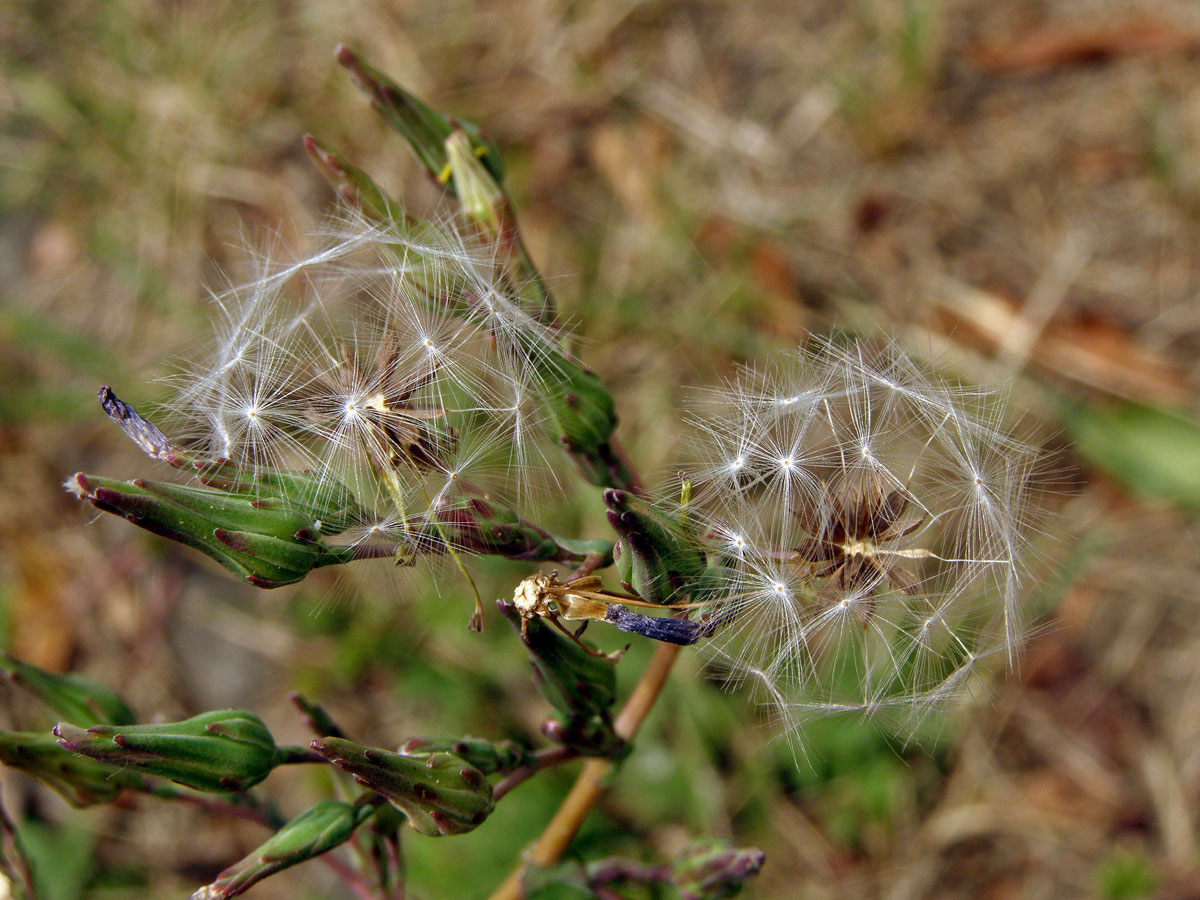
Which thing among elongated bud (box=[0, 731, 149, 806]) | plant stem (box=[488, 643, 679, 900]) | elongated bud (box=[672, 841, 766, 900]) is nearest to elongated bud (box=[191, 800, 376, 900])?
elongated bud (box=[0, 731, 149, 806])

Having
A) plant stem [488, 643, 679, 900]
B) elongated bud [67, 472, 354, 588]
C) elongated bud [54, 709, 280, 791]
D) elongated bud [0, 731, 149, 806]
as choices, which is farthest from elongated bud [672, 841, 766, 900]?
elongated bud [0, 731, 149, 806]

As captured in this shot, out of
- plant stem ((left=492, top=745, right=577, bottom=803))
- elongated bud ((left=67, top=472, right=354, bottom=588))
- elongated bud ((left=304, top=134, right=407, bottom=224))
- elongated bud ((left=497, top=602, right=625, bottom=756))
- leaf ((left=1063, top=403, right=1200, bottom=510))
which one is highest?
elongated bud ((left=304, top=134, right=407, bottom=224))

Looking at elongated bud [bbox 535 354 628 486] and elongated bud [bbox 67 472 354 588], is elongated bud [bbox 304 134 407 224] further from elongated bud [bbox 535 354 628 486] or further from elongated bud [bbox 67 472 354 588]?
elongated bud [bbox 67 472 354 588]

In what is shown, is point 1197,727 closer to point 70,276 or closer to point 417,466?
point 417,466

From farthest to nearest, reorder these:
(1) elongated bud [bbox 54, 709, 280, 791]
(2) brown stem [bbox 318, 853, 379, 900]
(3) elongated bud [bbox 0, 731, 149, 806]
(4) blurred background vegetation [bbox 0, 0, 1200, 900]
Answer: (4) blurred background vegetation [bbox 0, 0, 1200, 900] → (2) brown stem [bbox 318, 853, 379, 900] → (3) elongated bud [bbox 0, 731, 149, 806] → (1) elongated bud [bbox 54, 709, 280, 791]

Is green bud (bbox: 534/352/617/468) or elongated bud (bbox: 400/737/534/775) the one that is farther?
green bud (bbox: 534/352/617/468)

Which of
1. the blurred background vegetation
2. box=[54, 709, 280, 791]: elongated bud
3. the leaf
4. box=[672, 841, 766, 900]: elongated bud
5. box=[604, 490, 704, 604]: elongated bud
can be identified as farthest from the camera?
the leaf

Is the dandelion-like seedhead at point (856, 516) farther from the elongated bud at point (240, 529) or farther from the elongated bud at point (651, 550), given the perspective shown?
the elongated bud at point (240, 529)

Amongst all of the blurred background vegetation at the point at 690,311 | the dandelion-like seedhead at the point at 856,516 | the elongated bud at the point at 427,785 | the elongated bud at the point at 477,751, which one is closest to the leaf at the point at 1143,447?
the blurred background vegetation at the point at 690,311

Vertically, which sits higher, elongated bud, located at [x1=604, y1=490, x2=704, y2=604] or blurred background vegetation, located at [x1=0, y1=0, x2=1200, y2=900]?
elongated bud, located at [x1=604, y1=490, x2=704, y2=604]
